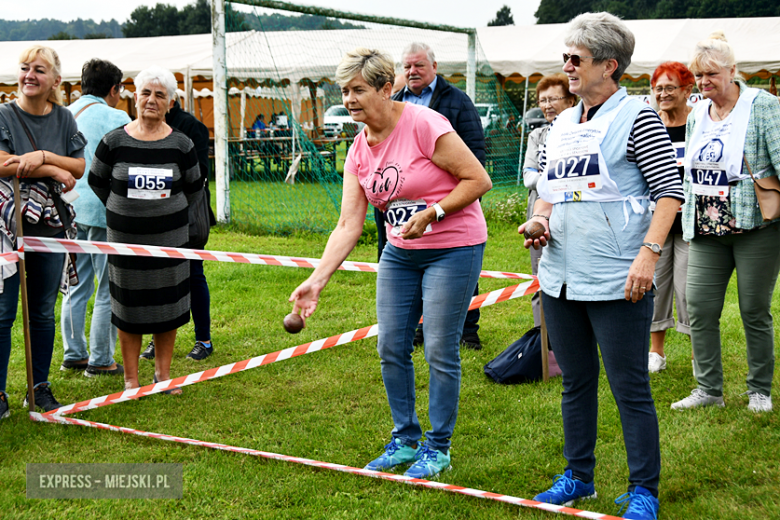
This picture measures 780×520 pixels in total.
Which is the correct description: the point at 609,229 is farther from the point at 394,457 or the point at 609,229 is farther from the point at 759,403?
the point at 759,403

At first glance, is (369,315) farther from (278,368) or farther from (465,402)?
(465,402)

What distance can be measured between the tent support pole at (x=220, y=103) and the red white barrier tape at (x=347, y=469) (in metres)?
6.24

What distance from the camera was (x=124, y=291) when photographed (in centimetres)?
433

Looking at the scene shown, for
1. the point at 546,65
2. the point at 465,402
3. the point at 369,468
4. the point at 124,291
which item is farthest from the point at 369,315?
the point at 546,65

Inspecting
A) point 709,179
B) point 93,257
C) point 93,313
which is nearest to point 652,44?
point 709,179

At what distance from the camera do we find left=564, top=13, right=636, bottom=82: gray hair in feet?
8.53

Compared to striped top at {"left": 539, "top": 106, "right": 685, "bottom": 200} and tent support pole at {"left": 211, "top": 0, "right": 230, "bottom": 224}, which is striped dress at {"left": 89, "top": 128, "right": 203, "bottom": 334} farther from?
tent support pole at {"left": 211, "top": 0, "right": 230, "bottom": 224}

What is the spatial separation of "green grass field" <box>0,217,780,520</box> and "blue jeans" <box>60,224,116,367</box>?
19cm

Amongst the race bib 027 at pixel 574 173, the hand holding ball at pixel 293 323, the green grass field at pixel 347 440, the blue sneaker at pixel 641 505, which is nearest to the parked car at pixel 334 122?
the green grass field at pixel 347 440

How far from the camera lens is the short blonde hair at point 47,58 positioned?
3982 millimetres

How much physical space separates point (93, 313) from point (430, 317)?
2924 mm

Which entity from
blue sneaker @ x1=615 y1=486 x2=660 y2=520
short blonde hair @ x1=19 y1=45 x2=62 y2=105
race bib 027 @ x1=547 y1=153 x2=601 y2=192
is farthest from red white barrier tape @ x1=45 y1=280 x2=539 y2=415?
short blonde hair @ x1=19 y1=45 x2=62 y2=105

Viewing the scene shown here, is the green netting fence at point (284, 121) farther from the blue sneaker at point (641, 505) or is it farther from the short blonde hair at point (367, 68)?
the blue sneaker at point (641, 505)

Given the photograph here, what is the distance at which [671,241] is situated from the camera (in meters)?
4.97
